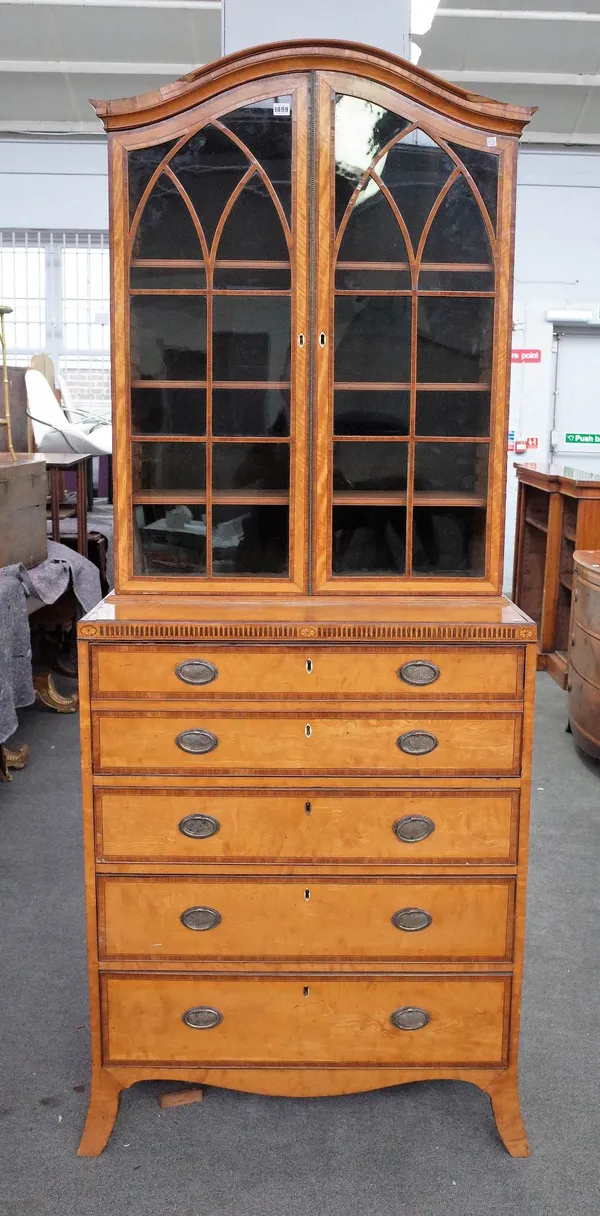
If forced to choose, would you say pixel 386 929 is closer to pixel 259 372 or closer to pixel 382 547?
pixel 382 547

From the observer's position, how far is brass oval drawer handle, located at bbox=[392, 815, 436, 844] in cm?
199

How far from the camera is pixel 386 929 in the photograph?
202cm

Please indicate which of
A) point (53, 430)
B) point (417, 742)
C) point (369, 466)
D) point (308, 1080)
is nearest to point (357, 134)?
point (369, 466)

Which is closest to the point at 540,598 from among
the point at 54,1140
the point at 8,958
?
the point at 8,958

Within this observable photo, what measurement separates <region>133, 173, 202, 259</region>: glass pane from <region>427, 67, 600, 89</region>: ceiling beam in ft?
23.0

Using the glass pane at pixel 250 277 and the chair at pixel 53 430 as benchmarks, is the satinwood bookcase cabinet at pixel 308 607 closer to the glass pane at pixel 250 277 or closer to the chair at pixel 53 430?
the glass pane at pixel 250 277

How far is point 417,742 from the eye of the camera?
6.43 feet

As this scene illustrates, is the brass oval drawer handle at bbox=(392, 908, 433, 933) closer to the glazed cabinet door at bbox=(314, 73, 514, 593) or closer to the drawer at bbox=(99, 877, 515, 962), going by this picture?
the drawer at bbox=(99, 877, 515, 962)

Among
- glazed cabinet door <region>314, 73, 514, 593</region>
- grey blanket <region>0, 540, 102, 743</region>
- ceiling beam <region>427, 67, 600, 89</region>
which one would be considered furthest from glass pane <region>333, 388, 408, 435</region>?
ceiling beam <region>427, 67, 600, 89</region>

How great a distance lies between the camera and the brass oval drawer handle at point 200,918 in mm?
2012

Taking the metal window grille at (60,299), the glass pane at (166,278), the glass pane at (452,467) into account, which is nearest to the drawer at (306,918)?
the glass pane at (452,467)

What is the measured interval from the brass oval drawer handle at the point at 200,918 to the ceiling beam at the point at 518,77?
25.5 ft

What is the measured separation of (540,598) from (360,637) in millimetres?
4375

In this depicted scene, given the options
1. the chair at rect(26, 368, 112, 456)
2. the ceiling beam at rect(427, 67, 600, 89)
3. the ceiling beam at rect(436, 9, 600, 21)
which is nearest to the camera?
the chair at rect(26, 368, 112, 456)
